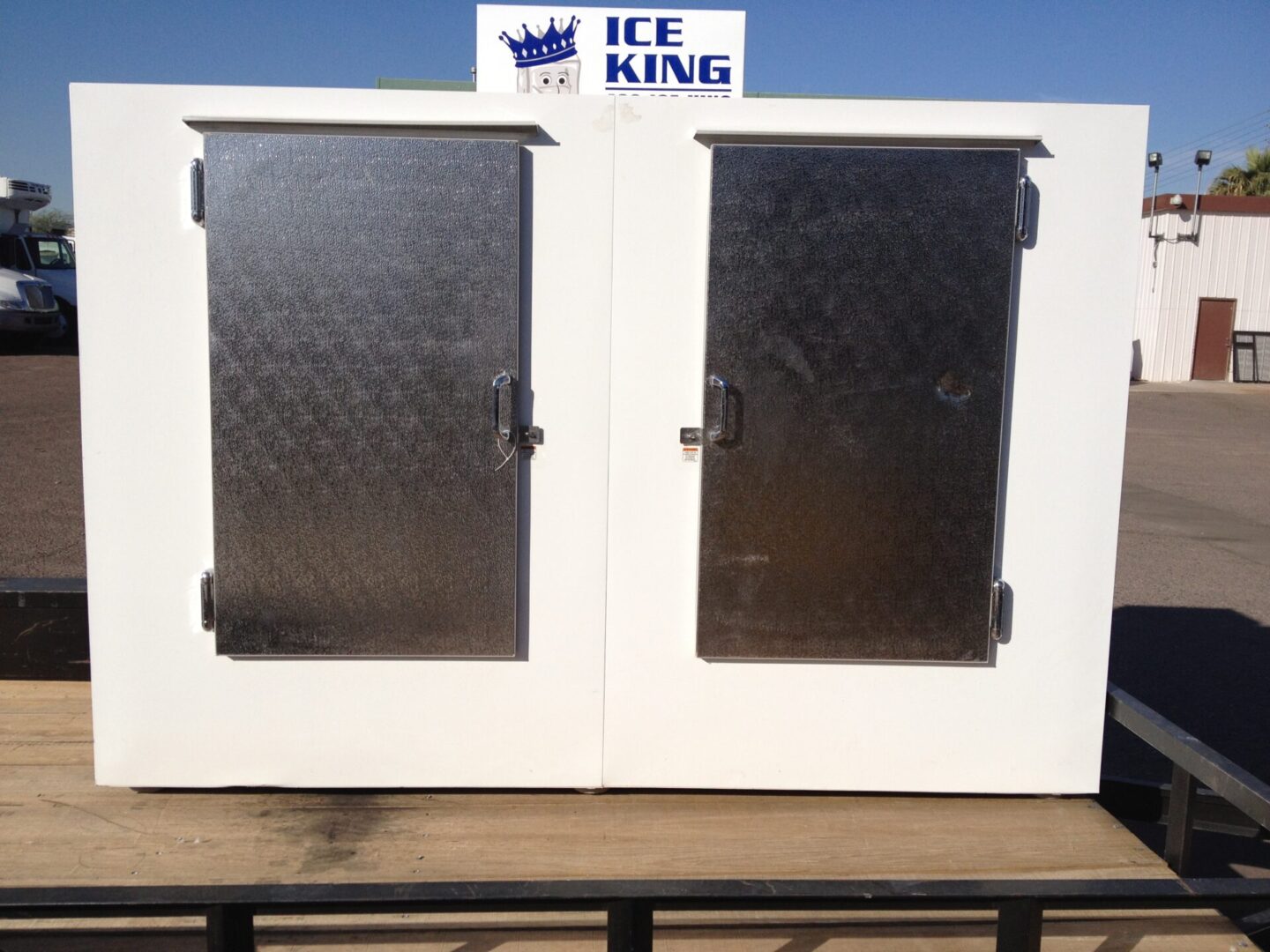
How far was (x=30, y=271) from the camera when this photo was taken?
2338 cm

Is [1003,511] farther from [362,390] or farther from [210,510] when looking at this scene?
[210,510]

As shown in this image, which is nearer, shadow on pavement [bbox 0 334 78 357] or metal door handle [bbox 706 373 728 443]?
metal door handle [bbox 706 373 728 443]

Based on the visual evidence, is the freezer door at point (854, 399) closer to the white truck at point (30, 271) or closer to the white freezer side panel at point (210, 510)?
the white freezer side panel at point (210, 510)

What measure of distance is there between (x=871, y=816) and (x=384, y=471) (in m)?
1.61

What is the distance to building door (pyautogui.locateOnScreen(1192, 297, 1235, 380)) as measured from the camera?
28.0 metres

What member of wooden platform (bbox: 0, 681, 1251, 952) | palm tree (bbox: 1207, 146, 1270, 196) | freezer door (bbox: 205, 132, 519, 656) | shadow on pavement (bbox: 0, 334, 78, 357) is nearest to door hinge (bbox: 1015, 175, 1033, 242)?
freezer door (bbox: 205, 132, 519, 656)

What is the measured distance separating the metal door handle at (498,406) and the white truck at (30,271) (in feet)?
67.3

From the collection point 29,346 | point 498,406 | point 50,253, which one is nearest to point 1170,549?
point 498,406

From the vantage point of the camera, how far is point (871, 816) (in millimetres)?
3068

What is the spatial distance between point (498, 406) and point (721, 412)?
587 millimetres

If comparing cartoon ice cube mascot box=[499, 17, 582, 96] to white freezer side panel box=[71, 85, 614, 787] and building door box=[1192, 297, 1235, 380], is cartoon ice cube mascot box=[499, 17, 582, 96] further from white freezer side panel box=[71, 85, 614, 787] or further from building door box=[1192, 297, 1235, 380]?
building door box=[1192, 297, 1235, 380]

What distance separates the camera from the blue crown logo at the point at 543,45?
142 inches

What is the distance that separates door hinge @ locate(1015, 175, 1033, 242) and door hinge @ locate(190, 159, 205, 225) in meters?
2.12

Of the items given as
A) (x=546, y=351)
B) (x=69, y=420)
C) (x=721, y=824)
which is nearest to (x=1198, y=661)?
(x=721, y=824)
